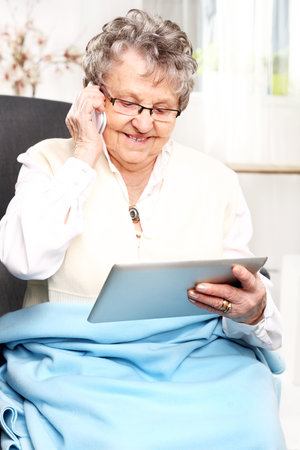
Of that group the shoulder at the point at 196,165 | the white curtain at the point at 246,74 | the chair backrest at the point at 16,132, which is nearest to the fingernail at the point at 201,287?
the shoulder at the point at 196,165

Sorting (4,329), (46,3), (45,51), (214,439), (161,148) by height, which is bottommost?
(214,439)

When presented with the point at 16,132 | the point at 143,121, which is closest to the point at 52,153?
the point at 143,121

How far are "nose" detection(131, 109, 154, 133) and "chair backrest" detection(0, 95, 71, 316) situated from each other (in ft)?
1.64

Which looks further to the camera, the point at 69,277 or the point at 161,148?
the point at 161,148

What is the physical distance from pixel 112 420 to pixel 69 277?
37 cm

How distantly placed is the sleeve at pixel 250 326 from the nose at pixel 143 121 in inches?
13.8

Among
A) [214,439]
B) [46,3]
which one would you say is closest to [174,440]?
[214,439]

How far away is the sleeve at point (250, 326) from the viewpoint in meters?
1.41

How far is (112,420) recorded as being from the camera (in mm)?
1184

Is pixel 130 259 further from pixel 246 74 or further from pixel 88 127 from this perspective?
pixel 246 74

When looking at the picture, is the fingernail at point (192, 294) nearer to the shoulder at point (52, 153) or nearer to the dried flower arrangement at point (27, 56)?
the shoulder at point (52, 153)

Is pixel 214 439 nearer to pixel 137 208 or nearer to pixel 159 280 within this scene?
pixel 159 280

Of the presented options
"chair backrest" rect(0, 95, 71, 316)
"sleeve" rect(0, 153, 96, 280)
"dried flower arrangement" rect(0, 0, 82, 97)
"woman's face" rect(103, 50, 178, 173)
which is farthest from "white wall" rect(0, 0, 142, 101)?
"sleeve" rect(0, 153, 96, 280)

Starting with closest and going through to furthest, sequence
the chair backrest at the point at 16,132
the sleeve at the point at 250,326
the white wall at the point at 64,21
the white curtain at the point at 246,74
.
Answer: the sleeve at the point at 250,326, the chair backrest at the point at 16,132, the white curtain at the point at 246,74, the white wall at the point at 64,21
